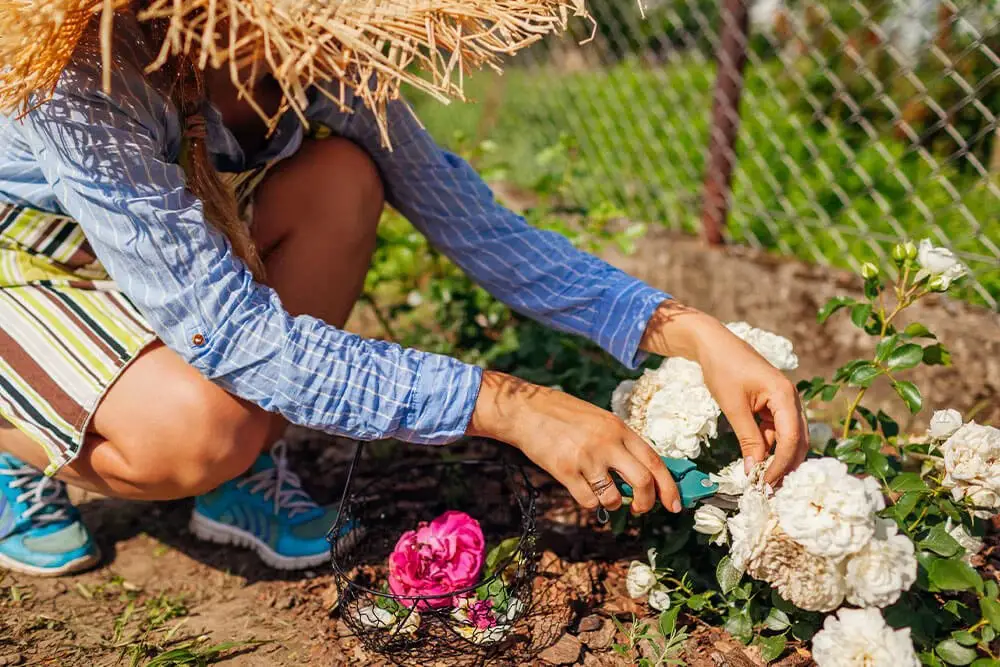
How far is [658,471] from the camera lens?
1.25 metres

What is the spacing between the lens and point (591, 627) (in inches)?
59.0

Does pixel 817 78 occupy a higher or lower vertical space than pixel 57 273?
lower

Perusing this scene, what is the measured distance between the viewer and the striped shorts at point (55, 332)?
144cm

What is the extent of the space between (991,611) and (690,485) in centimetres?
43

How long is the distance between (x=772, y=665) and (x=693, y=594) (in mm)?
169

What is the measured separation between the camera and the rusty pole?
274 centimetres

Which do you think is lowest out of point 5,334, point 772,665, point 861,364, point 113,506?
point 772,665

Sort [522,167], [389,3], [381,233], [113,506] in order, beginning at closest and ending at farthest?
[389,3] → [113,506] → [381,233] → [522,167]

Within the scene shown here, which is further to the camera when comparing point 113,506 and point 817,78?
point 817,78

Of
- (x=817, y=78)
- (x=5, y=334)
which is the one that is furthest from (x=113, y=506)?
(x=817, y=78)

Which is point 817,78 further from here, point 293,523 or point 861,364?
point 293,523

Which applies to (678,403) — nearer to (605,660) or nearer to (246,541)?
(605,660)

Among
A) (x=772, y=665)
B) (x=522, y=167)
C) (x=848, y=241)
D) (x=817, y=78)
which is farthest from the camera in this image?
(x=817, y=78)

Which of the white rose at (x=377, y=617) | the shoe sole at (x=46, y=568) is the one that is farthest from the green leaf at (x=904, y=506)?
the shoe sole at (x=46, y=568)
